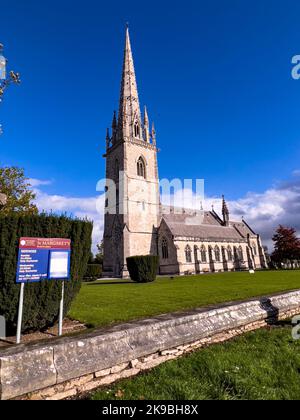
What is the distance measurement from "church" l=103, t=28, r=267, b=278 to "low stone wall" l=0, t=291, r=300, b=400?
30707 millimetres

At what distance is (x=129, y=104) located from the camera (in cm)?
4550

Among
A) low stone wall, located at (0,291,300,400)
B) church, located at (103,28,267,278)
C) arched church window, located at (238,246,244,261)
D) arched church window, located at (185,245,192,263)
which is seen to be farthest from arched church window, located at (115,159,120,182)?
low stone wall, located at (0,291,300,400)

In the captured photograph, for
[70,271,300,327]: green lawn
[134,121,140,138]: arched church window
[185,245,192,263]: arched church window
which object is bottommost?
[70,271,300,327]: green lawn

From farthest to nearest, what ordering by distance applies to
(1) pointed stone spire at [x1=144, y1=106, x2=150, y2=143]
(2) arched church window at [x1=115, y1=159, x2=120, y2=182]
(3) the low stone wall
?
(1) pointed stone spire at [x1=144, y1=106, x2=150, y2=143]
(2) arched church window at [x1=115, y1=159, x2=120, y2=182]
(3) the low stone wall

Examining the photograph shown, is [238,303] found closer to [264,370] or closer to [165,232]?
[264,370]

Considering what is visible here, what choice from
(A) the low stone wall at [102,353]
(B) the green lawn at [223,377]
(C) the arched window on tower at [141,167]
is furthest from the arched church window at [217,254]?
(B) the green lawn at [223,377]

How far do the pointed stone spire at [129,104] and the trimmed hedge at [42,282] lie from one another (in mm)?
37096

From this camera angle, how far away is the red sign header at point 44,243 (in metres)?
5.36

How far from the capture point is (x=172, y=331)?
4.48 metres

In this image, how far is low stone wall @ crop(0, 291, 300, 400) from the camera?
9.70ft

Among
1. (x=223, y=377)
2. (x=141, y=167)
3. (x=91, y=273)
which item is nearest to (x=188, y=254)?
(x=91, y=273)

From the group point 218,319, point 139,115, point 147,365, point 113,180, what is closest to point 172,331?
point 147,365

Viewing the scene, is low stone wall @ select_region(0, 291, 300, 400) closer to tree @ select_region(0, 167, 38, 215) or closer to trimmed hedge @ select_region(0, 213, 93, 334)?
trimmed hedge @ select_region(0, 213, 93, 334)

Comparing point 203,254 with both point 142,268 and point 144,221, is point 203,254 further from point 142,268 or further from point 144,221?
point 142,268
